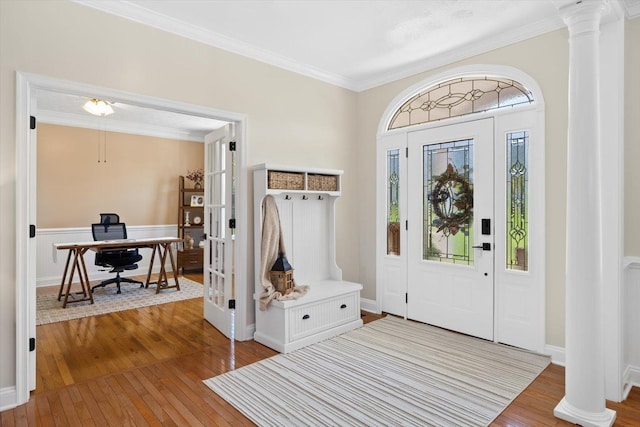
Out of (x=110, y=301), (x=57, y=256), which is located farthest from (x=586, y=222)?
(x=57, y=256)

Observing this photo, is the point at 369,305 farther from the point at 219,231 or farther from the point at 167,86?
the point at 167,86

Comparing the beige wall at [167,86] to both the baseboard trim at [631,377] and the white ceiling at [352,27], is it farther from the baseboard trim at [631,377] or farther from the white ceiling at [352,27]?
the baseboard trim at [631,377]

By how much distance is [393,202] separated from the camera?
4234 mm

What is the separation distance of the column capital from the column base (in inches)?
90.5

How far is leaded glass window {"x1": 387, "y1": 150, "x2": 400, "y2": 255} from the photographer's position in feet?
13.7

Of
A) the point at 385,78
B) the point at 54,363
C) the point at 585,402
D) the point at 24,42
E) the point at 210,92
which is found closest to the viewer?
the point at 585,402

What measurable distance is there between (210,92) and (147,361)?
7.90ft

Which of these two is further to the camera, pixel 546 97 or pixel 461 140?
pixel 461 140

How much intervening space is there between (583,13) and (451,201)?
189 cm

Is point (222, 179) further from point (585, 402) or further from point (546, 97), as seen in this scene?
point (585, 402)

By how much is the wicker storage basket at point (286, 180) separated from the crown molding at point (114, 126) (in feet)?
14.5

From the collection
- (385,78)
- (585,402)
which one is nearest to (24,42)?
(385,78)

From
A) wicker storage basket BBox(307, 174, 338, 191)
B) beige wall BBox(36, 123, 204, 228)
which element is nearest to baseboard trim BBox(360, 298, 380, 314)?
wicker storage basket BBox(307, 174, 338, 191)

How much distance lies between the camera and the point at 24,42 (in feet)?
7.80
